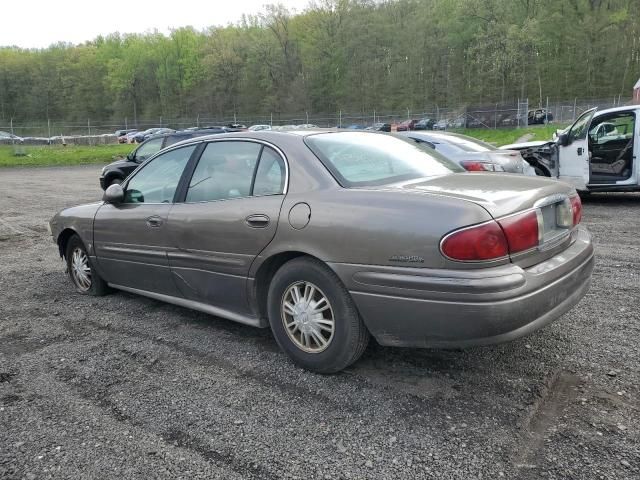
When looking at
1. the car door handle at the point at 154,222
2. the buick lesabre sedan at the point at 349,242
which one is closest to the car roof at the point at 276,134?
the buick lesabre sedan at the point at 349,242

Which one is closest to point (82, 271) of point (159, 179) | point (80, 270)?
point (80, 270)

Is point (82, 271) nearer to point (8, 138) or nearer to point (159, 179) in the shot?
point (159, 179)

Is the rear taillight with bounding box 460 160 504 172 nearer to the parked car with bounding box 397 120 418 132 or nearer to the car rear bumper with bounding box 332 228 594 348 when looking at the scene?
the car rear bumper with bounding box 332 228 594 348

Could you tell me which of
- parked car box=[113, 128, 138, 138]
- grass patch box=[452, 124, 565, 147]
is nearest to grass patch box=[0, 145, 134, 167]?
parked car box=[113, 128, 138, 138]

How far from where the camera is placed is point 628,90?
57.0m

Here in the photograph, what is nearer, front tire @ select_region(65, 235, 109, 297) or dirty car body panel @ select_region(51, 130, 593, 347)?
dirty car body panel @ select_region(51, 130, 593, 347)

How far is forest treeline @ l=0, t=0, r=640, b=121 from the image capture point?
5762 centimetres

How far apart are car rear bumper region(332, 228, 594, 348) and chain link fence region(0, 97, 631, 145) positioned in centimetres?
3064

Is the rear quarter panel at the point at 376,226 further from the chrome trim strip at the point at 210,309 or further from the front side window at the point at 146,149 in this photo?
the front side window at the point at 146,149

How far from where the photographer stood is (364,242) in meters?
2.98

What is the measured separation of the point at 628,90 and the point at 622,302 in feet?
206

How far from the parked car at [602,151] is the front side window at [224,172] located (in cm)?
765

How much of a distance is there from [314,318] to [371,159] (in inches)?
46.5

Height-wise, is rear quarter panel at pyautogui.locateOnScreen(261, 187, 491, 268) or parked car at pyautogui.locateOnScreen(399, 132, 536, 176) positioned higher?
parked car at pyautogui.locateOnScreen(399, 132, 536, 176)
